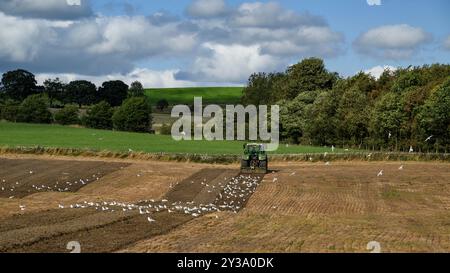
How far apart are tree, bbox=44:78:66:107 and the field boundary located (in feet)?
388

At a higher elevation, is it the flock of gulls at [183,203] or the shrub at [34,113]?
the shrub at [34,113]

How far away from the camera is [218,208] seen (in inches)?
1384

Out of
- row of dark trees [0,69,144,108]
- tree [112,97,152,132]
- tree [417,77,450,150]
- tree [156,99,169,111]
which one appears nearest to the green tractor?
tree [417,77,450,150]

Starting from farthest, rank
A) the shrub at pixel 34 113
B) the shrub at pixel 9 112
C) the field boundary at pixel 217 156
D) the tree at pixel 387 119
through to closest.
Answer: the shrub at pixel 9 112 < the shrub at pixel 34 113 < the tree at pixel 387 119 < the field boundary at pixel 217 156

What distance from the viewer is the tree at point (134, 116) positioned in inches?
5261

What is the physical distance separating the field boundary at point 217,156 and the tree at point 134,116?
196ft

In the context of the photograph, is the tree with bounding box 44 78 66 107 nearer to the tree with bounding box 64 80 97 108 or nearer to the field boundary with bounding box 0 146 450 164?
the tree with bounding box 64 80 97 108

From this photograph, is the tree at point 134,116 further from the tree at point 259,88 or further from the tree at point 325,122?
the tree at point 325,122

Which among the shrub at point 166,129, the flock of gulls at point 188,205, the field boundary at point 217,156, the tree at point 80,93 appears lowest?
the flock of gulls at point 188,205

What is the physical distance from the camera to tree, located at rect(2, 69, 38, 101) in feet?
607

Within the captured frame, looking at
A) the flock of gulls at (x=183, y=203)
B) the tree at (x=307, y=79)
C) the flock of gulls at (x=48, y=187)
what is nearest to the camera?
the flock of gulls at (x=183, y=203)

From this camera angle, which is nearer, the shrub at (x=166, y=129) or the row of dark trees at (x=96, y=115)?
the shrub at (x=166, y=129)

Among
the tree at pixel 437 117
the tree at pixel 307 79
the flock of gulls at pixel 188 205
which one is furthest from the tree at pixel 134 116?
the flock of gulls at pixel 188 205

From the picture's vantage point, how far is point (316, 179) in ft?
168
